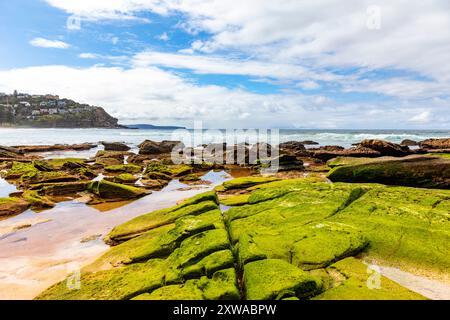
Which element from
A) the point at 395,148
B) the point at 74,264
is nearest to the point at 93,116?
the point at 395,148

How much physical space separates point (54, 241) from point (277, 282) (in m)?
8.96

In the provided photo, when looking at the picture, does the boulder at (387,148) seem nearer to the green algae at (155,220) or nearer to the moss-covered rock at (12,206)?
the green algae at (155,220)

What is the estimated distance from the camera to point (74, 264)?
9219 millimetres

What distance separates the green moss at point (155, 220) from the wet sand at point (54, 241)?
675mm

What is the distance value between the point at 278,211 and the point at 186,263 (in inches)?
176

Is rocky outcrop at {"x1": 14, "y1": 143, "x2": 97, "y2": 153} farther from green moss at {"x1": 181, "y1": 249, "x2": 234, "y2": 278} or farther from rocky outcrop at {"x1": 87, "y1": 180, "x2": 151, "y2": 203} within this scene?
green moss at {"x1": 181, "y1": 249, "x2": 234, "y2": 278}

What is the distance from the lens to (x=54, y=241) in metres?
11.4

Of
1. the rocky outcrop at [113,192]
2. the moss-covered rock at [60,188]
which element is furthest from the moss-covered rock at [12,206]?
the rocky outcrop at [113,192]

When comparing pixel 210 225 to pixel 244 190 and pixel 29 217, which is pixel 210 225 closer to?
pixel 244 190

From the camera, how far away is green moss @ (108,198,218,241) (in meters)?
11.3

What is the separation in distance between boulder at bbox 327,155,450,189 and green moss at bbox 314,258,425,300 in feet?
35.0

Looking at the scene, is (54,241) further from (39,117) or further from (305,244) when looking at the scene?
(39,117)

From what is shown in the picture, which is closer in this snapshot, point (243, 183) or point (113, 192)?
point (113, 192)

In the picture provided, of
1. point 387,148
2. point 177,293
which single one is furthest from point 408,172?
point 387,148
